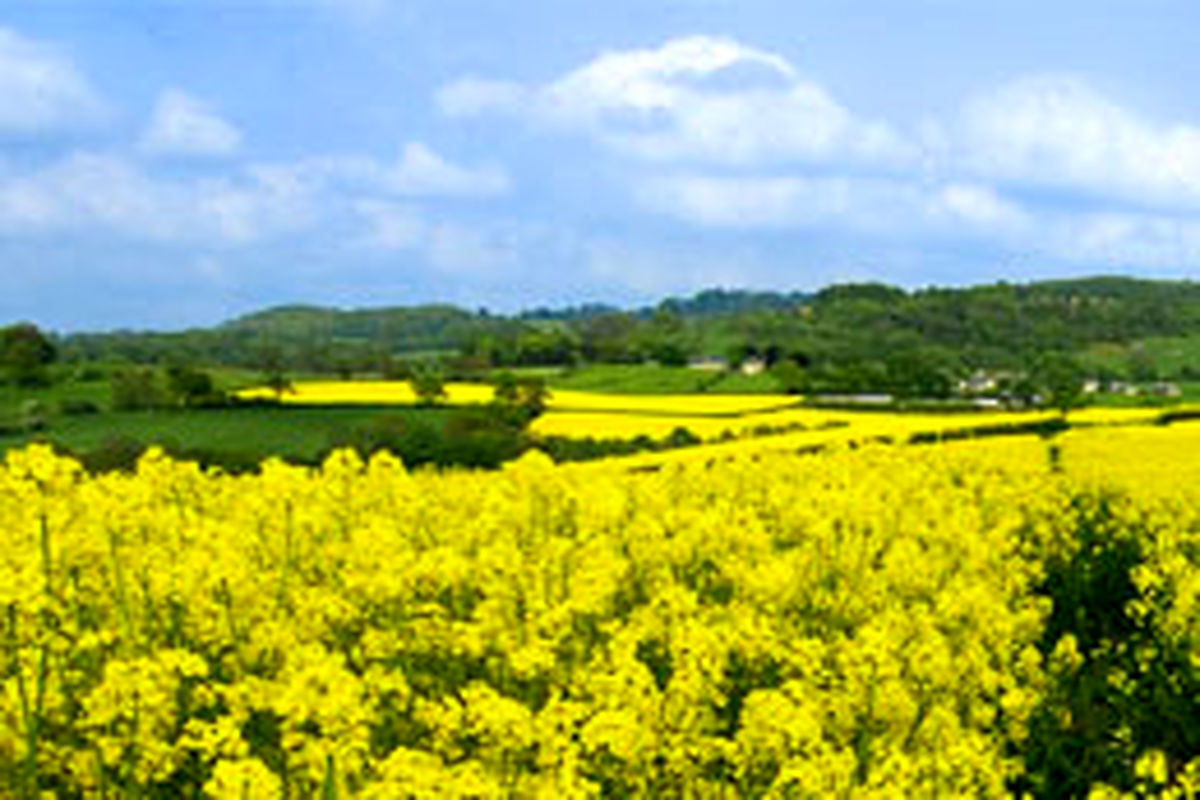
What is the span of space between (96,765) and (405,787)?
1799 mm

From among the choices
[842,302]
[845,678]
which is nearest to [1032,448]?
[845,678]

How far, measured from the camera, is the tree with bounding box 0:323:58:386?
277ft

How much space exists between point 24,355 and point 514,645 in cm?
8503

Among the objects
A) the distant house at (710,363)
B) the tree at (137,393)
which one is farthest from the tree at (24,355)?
the distant house at (710,363)

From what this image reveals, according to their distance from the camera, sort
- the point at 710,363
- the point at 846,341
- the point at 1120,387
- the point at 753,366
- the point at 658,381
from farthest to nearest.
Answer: the point at 846,341, the point at 710,363, the point at 753,366, the point at 1120,387, the point at 658,381

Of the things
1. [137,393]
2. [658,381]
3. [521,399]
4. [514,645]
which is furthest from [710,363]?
[514,645]

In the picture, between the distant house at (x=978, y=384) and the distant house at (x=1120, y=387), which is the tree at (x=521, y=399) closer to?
the distant house at (x=978, y=384)

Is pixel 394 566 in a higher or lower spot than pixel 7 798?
higher

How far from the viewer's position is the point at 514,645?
799 cm

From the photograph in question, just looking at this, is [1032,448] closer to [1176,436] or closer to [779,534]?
[1176,436]

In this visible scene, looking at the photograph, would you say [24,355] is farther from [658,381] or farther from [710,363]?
[710,363]

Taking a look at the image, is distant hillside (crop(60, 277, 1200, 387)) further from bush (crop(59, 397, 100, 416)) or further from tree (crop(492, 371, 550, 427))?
bush (crop(59, 397, 100, 416))

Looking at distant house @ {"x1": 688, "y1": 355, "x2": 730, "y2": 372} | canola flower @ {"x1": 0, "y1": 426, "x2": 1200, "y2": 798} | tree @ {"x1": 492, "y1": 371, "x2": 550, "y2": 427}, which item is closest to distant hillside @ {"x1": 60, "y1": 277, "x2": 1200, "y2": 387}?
distant house @ {"x1": 688, "y1": 355, "x2": 730, "y2": 372}

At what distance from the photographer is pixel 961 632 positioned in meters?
10.4
